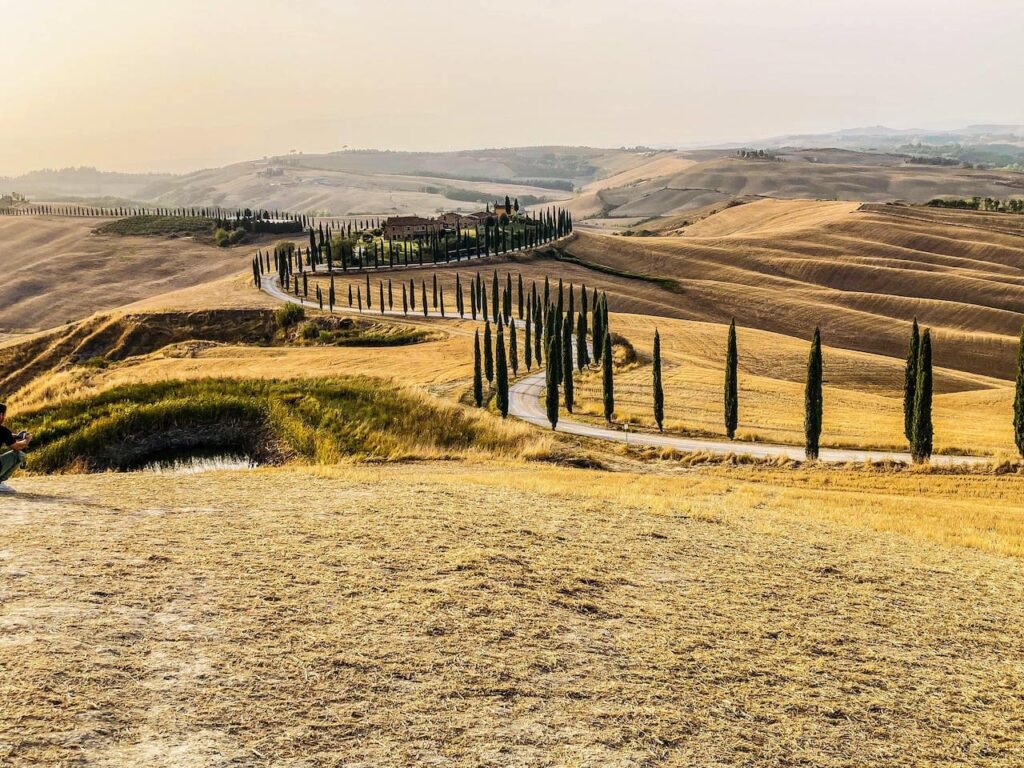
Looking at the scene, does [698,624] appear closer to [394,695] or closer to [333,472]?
[394,695]

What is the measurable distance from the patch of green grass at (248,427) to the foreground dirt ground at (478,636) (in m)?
21.5

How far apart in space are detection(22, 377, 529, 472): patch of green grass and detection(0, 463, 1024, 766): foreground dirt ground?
21541 millimetres

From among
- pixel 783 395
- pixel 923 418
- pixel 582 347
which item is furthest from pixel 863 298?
pixel 923 418

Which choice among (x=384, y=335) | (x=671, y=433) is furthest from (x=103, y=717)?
(x=384, y=335)

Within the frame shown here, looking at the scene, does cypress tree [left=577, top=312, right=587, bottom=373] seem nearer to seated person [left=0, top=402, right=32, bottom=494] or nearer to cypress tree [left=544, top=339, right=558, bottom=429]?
cypress tree [left=544, top=339, right=558, bottom=429]

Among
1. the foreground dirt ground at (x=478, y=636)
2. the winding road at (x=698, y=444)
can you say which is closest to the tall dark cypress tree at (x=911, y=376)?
the winding road at (x=698, y=444)

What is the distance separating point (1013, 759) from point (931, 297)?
172m

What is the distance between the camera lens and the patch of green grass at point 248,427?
4978 cm

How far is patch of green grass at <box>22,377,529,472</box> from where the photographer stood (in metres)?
49.8

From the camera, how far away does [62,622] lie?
16.2 m

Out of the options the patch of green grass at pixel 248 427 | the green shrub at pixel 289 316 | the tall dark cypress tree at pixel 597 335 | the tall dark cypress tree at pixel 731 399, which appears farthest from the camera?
the green shrub at pixel 289 316

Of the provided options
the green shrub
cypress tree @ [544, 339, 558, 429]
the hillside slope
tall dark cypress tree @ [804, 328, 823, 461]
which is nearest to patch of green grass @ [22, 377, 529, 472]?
cypress tree @ [544, 339, 558, 429]

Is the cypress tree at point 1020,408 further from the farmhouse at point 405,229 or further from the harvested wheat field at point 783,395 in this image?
the farmhouse at point 405,229

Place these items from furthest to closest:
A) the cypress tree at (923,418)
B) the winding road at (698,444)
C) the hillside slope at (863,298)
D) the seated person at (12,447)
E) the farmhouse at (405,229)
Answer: the farmhouse at (405,229) → the hillside slope at (863,298) → the winding road at (698,444) → the cypress tree at (923,418) → the seated person at (12,447)
